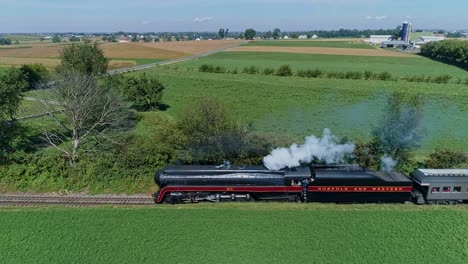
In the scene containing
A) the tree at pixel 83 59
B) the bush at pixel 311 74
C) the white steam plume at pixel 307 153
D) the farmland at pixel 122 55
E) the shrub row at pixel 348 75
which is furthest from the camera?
the farmland at pixel 122 55

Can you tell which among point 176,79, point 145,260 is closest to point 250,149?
point 145,260

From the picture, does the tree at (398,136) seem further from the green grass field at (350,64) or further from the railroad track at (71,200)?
the green grass field at (350,64)

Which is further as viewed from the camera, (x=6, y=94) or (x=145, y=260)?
(x=6, y=94)

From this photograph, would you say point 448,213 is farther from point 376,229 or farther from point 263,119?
point 263,119

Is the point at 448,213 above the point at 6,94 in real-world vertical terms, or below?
below

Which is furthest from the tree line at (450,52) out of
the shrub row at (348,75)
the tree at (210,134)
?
the tree at (210,134)

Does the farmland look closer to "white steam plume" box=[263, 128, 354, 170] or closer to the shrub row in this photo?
the shrub row

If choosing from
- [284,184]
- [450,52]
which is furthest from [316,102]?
[450,52]
